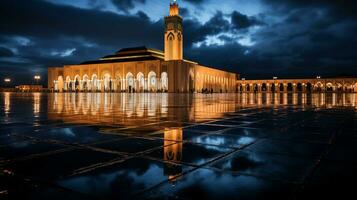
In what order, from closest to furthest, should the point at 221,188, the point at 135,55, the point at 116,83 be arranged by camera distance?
the point at 221,188 < the point at 116,83 < the point at 135,55

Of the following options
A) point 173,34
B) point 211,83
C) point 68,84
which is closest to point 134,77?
point 173,34

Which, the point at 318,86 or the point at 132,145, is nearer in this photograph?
the point at 132,145

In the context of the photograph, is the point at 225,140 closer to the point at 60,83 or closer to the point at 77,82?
the point at 77,82

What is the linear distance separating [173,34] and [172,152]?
7112 cm

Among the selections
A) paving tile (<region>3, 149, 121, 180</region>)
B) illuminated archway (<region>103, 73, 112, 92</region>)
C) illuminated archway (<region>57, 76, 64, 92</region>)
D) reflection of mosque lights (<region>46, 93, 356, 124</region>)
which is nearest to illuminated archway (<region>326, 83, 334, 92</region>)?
illuminated archway (<region>103, 73, 112, 92</region>)

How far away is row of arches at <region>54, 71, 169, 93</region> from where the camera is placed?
70.9 meters

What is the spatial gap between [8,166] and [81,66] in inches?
3269

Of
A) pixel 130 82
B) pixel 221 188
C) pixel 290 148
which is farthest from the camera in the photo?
pixel 130 82

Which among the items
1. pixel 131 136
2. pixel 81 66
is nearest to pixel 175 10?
pixel 81 66

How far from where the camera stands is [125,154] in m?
3.29

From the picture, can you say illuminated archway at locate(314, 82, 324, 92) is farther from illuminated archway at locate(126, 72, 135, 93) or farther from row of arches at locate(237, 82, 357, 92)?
illuminated archway at locate(126, 72, 135, 93)

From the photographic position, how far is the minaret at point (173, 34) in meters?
72.4

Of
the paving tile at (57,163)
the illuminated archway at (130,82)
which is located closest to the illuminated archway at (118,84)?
the illuminated archway at (130,82)

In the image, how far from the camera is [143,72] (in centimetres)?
A: 7100
